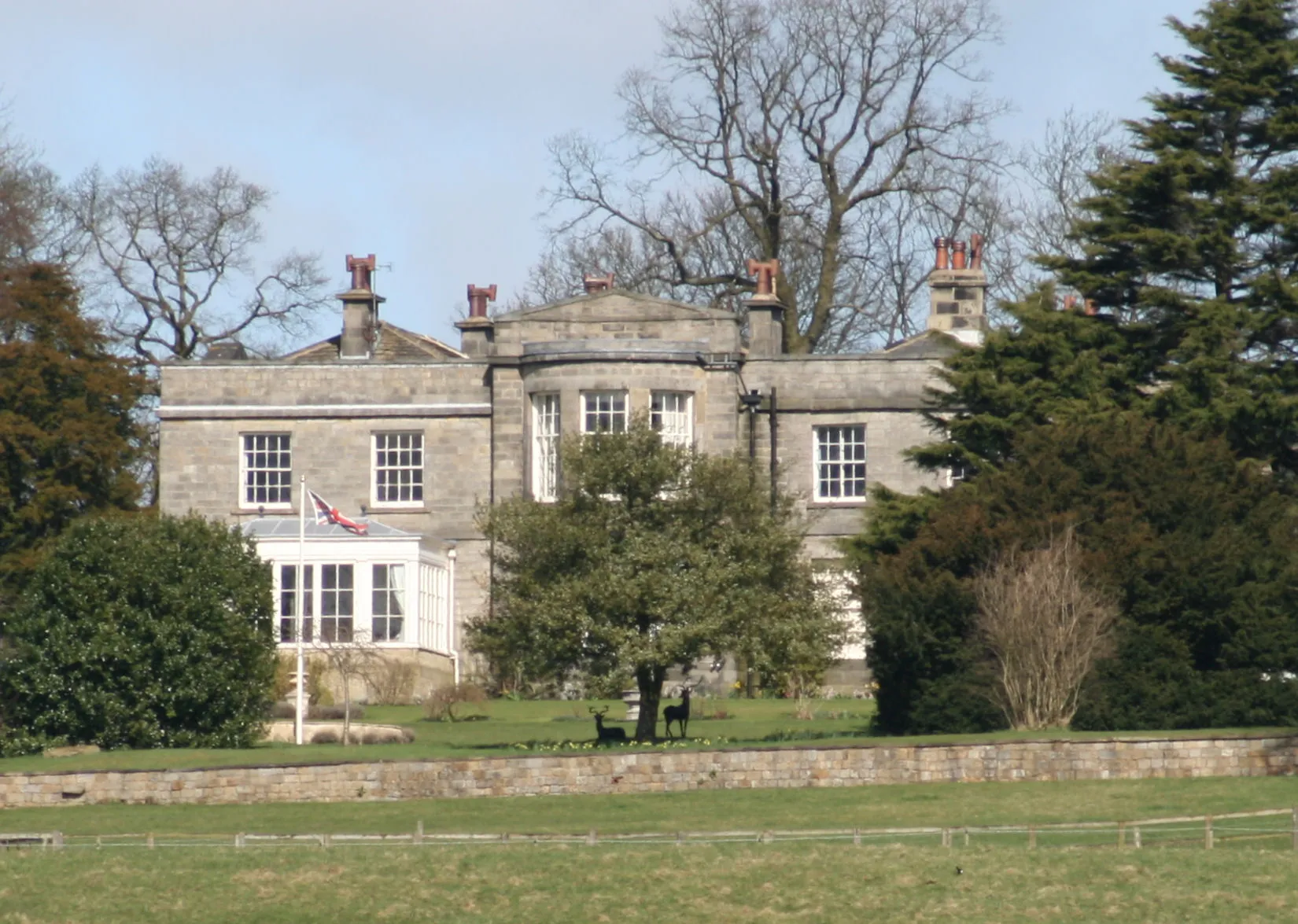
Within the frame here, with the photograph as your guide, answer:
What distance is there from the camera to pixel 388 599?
45.4 m

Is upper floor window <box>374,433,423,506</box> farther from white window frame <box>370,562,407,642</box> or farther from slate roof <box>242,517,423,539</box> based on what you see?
white window frame <box>370,562,407,642</box>

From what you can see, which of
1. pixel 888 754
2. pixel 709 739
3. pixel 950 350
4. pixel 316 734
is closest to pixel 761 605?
pixel 709 739

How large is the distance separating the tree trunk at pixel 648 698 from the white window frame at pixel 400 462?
50.5 feet

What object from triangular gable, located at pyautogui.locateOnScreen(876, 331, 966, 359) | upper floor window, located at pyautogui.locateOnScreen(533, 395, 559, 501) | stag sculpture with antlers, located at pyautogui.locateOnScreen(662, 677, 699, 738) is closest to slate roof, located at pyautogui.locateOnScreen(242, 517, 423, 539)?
upper floor window, located at pyautogui.locateOnScreen(533, 395, 559, 501)

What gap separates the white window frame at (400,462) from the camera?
48.4 m

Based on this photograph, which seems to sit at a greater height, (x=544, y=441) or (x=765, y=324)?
(x=765, y=324)

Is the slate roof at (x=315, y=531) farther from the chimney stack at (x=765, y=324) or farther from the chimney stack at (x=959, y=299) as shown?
the chimney stack at (x=959, y=299)

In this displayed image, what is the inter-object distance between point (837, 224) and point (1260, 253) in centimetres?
1993

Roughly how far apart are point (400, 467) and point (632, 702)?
11518mm

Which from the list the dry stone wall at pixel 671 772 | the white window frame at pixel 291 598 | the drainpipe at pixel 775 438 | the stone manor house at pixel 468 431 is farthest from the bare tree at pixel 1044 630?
the white window frame at pixel 291 598

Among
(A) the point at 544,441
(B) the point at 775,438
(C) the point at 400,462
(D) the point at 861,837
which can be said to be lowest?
(D) the point at 861,837

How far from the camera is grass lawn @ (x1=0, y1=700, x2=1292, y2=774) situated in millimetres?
30594

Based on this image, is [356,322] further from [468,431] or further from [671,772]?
[671,772]

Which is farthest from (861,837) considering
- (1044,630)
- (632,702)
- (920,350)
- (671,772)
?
(920,350)
